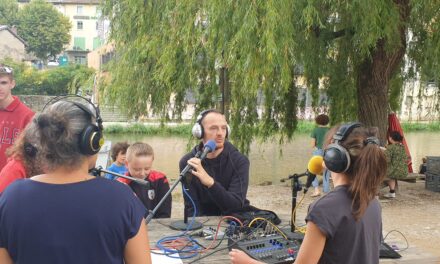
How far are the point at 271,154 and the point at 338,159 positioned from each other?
17424 mm

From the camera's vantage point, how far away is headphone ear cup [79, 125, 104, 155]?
166 cm

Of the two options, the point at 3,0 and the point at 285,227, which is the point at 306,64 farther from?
the point at 3,0

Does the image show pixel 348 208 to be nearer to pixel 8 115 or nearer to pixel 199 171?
pixel 199 171

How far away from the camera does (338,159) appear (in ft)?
6.48

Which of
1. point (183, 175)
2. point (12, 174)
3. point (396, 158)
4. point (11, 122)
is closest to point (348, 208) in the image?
point (183, 175)

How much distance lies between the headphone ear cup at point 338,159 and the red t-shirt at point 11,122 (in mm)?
2717

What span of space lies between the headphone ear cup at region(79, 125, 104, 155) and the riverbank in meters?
4.40

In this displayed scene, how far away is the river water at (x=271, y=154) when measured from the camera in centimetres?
1448

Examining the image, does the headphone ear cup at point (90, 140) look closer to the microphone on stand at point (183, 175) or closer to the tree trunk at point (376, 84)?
the microphone on stand at point (183, 175)

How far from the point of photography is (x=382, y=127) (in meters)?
9.02

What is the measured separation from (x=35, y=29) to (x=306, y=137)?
4675 centimetres

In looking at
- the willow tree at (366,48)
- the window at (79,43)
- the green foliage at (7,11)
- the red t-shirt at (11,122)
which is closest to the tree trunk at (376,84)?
the willow tree at (366,48)

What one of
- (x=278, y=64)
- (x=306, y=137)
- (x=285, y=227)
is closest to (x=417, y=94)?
(x=278, y=64)

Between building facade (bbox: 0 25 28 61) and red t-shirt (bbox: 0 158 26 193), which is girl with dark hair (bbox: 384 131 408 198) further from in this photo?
building facade (bbox: 0 25 28 61)
